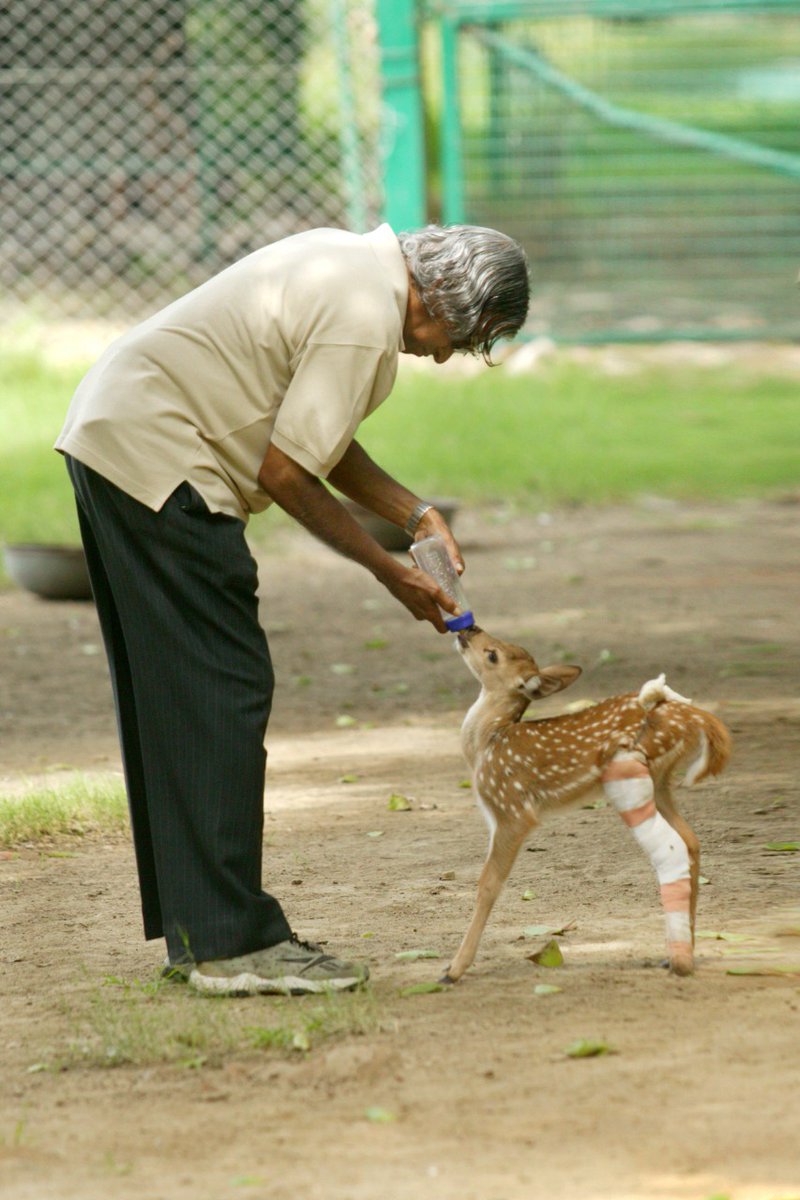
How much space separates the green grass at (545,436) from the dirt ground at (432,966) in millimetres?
2972

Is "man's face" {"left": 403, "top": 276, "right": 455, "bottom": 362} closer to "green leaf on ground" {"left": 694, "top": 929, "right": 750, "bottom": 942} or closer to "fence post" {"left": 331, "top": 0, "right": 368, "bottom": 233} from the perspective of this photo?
"green leaf on ground" {"left": 694, "top": 929, "right": 750, "bottom": 942}

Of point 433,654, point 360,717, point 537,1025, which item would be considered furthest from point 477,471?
point 537,1025

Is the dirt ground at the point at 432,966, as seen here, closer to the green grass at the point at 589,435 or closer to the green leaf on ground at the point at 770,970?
the green leaf on ground at the point at 770,970

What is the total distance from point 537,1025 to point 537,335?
36.9 feet

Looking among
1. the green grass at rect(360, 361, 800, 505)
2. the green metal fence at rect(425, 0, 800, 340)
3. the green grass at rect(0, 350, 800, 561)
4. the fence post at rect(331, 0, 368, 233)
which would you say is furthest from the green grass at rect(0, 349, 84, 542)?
the green metal fence at rect(425, 0, 800, 340)

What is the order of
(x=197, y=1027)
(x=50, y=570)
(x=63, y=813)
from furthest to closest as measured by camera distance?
(x=50, y=570) < (x=63, y=813) < (x=197, y=1027)

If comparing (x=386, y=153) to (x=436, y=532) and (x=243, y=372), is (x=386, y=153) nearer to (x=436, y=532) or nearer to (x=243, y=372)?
(x=436, y=532)

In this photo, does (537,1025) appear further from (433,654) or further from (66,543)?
(66,543)

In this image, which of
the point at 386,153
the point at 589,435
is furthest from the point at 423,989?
the point at 386,153

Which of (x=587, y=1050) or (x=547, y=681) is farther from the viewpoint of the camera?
(x=547, y=681)

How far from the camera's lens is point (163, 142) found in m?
14.3

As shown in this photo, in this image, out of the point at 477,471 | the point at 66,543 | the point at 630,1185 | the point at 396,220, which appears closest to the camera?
the point at 630,1185

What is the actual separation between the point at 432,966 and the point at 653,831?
2.08ft

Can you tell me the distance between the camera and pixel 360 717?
21.5 feet
